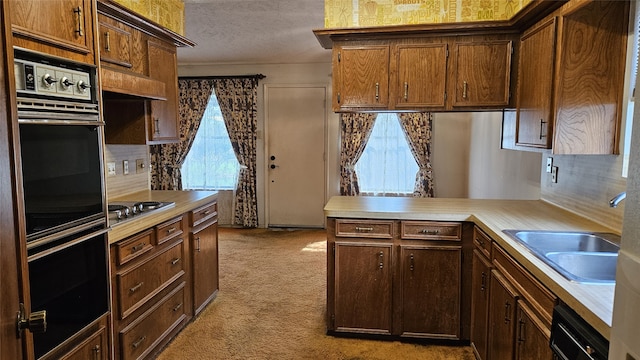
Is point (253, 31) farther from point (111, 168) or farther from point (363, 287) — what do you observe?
point (363, 287)

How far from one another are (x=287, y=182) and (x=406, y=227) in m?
3.50

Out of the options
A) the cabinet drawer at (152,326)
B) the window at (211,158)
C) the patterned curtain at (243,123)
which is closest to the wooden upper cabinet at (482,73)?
the cabinet drawer at (152,326)

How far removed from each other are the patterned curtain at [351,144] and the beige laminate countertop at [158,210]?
262 cm

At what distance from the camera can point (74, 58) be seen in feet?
5.20

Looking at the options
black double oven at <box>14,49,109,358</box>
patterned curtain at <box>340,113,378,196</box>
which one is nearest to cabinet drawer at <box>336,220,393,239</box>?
black double oven at <box>14,49,109,358</box>

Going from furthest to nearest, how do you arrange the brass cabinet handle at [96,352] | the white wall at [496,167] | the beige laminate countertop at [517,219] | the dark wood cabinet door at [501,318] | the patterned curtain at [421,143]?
the patterned curtain at [421,143] < the white wall at [496,167] < the dark wood cabinet door at [501,318] < the brass cabinet handle at [96,352] < the beige laminate countertop at [517,219]

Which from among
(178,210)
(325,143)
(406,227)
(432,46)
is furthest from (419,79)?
(325,143)

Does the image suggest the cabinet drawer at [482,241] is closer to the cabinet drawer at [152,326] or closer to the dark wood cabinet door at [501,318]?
the dark wood cabinet door at [501,318]

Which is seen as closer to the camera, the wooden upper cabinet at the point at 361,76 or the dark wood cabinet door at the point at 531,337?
the dark wood cabinet door at the point at 531,337

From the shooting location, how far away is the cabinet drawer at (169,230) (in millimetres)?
2547

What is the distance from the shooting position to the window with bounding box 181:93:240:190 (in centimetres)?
600

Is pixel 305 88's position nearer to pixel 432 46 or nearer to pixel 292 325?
pixel 432 46

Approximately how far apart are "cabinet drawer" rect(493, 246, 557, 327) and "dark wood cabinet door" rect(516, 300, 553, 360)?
0.15 ft

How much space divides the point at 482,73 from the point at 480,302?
1.54m
